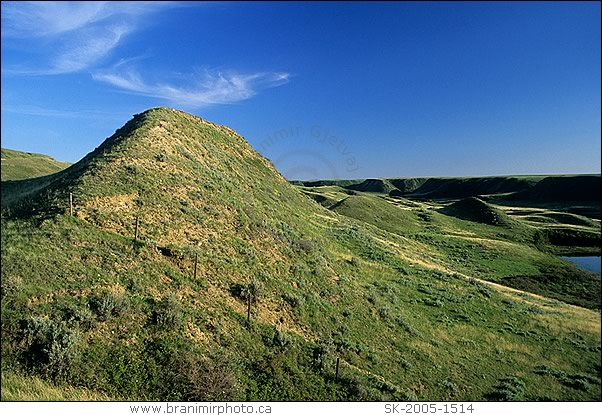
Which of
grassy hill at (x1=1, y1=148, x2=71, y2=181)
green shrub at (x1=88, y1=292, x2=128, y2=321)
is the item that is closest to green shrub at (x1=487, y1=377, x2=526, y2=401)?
green shrub at (x1=88, y1=292, x2=128, y2=321)

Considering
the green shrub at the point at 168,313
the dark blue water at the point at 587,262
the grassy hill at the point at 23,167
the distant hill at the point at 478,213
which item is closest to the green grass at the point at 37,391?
the green shrub at the point at 168,313

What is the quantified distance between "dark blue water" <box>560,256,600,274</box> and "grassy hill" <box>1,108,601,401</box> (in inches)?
769

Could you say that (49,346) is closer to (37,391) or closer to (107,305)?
(37,391)

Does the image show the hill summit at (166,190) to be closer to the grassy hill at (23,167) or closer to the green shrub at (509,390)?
the green shrub at (509,390)

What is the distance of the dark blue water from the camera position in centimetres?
4590

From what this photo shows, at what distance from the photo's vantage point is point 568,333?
77.0ft

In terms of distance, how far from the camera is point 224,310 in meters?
15.1

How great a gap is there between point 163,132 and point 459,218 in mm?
75340

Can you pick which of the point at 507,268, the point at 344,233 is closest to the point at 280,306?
the point at 344,233

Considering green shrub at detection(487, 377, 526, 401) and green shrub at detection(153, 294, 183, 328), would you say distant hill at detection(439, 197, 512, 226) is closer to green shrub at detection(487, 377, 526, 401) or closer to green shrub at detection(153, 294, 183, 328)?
green shrub at detection(487, 377, 526, 401)

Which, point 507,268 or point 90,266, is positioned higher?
point 90,266

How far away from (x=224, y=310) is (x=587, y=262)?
5510 cm

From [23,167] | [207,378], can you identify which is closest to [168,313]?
[207,378]

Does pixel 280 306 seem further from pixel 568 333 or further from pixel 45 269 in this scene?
pixel 568 333
